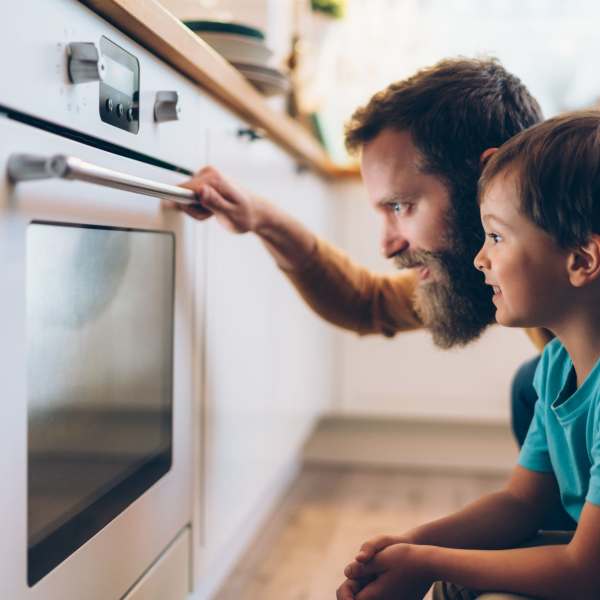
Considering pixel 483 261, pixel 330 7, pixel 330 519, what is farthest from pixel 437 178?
pixel 330 7

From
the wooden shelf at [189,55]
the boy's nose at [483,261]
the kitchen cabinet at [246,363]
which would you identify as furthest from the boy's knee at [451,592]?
the wooden shelf at [189,55]

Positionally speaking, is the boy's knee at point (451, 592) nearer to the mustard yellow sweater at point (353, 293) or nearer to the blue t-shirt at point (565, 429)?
the blue t-shirt at point (565, 429)

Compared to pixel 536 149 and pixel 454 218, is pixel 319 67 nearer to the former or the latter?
pixel 454 218

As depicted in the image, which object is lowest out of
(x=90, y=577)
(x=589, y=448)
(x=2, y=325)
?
(x=90, y=577)

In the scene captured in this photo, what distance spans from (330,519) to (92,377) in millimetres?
1315

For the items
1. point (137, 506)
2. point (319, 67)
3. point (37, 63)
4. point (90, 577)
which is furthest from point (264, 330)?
point (319, 67)

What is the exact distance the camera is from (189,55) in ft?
3.34

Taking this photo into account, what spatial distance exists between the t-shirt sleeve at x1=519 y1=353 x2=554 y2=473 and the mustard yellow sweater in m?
0.48

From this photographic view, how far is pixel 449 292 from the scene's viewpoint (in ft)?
3.81

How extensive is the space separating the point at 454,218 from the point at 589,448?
38 cm

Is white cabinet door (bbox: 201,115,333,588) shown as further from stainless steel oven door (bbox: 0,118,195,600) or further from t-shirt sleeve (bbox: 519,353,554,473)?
t-shirt sleeve (bbox: 519,353,554,473)

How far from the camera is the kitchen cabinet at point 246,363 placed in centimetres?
129

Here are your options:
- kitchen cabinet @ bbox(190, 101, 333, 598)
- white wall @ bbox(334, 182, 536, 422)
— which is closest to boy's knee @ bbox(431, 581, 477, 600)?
kitchen cabinet @ bbox(190, 101, 333, 598)

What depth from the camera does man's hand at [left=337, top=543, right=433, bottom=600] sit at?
814 mm
